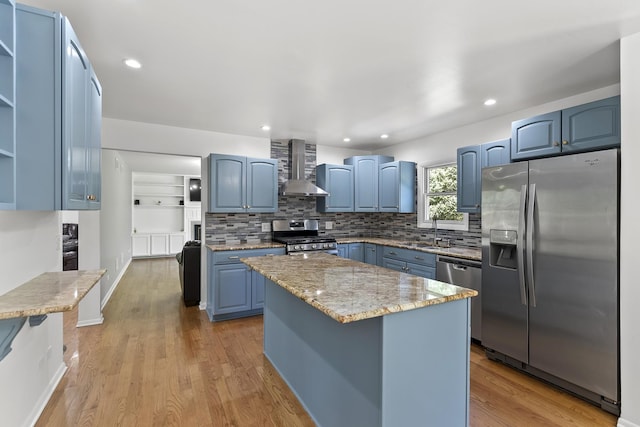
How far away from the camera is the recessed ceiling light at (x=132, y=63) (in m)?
2.27

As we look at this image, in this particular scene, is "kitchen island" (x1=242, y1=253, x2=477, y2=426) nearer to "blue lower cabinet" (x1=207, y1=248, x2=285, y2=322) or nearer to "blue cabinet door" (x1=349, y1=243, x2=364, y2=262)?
"blue lower cabinet" (x1=207, y1=248, x2=285, y2=322)

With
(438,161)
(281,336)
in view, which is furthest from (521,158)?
(281,336)

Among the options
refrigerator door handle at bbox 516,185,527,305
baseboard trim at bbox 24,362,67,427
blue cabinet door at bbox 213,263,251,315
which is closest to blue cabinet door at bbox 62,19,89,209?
baseboard trim at bbox 24,362,67,427

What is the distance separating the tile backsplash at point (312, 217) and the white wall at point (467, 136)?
3.11ft

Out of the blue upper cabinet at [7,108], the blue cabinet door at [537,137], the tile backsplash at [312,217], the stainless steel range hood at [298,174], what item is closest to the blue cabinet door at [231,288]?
the tile backsplash at [312,217]

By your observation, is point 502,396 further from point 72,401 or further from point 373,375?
point 72,401

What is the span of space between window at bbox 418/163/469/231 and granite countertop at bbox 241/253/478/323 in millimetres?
2369

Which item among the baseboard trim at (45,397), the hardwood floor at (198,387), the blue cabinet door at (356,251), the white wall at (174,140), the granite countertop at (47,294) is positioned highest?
the white wall at (174,140)

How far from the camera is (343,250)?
4.61 m

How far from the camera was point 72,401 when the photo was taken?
2.21 meters

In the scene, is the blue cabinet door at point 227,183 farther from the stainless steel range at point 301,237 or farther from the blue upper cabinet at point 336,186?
the blue upper cabinet at point 336,186

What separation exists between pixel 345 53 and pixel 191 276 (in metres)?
3.69

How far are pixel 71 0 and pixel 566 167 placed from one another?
3.43 metres

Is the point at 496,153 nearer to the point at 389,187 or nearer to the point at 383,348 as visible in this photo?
the point at 389,187
